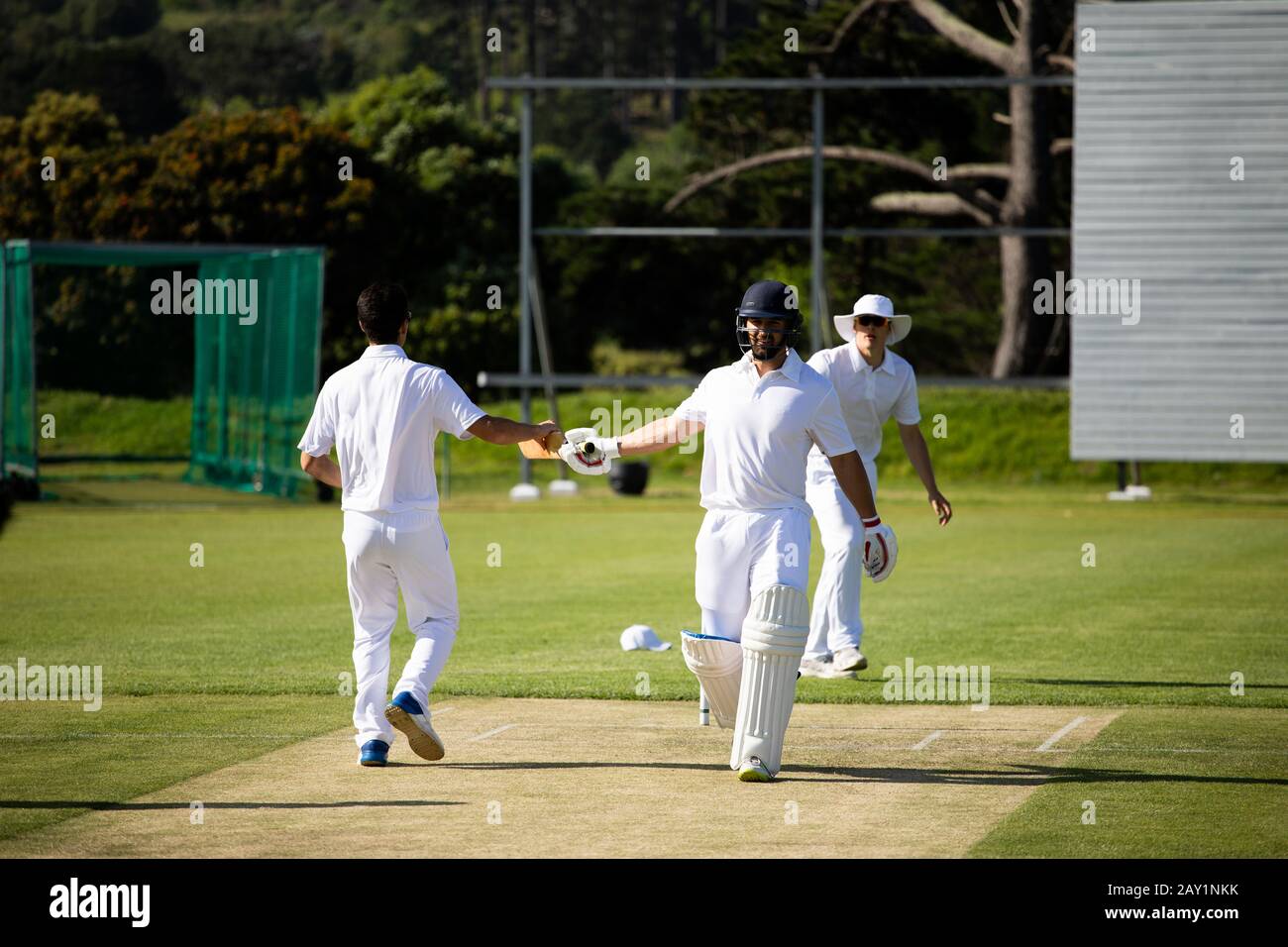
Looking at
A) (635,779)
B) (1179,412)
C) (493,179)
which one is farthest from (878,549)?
(493,179)

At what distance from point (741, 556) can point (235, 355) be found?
80.2 feet

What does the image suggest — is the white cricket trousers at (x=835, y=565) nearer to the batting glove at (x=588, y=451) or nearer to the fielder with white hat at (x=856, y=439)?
the fielder with white hat at (x=856, y=439)

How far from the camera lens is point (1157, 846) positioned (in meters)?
7.46

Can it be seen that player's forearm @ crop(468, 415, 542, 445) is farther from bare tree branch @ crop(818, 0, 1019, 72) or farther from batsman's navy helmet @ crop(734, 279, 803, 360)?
bare tree branch @ crop(818, 0, 1019, 72)

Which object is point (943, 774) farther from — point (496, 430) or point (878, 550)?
point (496, 430)

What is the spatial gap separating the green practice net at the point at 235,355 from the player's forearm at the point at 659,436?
63.8 feet

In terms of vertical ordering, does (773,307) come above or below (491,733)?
above

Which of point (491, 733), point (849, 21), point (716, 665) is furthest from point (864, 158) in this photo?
point (716, 665)

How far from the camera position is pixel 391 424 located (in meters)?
9.09

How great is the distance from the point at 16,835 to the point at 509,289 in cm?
5653

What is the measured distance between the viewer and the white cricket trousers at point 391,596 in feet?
29.8

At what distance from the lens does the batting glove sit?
9625 millimetres
